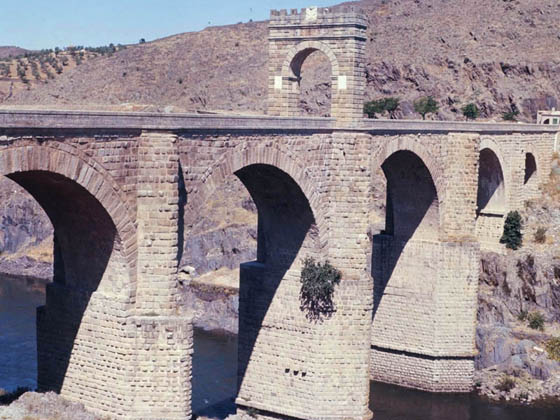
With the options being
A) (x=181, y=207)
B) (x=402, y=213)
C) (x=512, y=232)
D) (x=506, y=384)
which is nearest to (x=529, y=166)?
(x=512, y=232)

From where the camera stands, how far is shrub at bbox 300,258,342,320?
90.0 ft

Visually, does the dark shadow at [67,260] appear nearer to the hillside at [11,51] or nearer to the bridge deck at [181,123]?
the bridge deck at [181,123]

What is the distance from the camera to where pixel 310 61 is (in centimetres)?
8000

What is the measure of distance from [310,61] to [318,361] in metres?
55.4

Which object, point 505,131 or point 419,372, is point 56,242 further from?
point 505,131

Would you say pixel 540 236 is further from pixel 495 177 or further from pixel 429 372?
pixel 429 372

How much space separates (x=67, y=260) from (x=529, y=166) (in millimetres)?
31430

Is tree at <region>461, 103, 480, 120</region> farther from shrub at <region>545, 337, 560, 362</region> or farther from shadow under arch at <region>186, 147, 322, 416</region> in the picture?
shadow under arch at <region>186, 147, 322, 416</region>

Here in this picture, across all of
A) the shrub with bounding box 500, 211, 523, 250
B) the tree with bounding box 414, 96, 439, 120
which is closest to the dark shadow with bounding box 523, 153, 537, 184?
the shrub with bounding box 500, 211, 523, 250

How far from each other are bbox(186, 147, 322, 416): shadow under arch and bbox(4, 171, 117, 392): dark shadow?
650 cm

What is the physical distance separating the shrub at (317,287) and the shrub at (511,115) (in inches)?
1479

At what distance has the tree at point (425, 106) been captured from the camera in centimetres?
6334

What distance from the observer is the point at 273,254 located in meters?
28.9

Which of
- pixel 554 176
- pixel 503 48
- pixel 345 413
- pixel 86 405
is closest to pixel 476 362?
pixel 345 413
